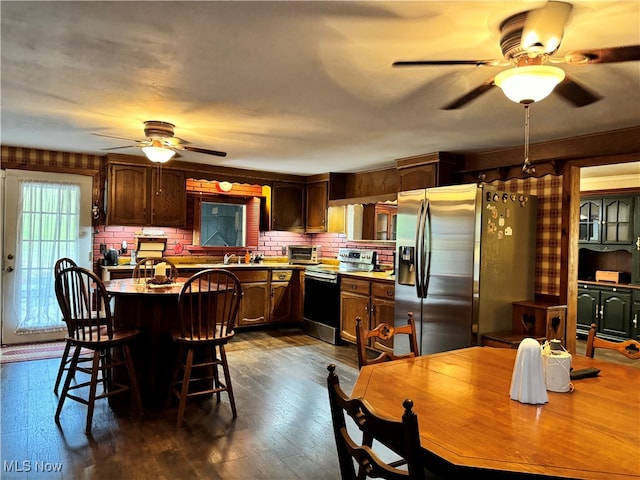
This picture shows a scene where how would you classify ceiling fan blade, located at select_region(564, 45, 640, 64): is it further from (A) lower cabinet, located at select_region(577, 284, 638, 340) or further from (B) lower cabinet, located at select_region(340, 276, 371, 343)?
(A) lower cabinet, located at select_region(577, 284, 638, 340)

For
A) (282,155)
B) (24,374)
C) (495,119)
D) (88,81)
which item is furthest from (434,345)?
(24,374)

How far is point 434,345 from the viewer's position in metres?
4.00

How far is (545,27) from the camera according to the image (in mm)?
1752

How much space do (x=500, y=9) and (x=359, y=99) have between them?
4.06 feet

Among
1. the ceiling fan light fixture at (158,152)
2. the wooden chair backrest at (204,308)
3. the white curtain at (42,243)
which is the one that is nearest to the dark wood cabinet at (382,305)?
the wooden chair backrest at (204,308)

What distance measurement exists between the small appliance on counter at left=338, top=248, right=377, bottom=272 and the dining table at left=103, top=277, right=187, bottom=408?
2.72 meters

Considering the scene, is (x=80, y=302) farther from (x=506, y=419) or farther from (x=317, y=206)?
(x=317, y=206)

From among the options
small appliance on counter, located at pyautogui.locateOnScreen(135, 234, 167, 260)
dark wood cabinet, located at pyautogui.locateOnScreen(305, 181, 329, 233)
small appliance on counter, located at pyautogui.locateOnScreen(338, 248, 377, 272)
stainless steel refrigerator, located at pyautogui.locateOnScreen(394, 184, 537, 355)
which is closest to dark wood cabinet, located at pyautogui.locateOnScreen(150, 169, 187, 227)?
small appliance on counter, located at pyautogui.locateOnScreen(135, 234, 167, 260)

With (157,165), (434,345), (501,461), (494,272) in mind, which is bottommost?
(434,345)

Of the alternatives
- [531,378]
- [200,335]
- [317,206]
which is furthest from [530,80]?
[317,206]

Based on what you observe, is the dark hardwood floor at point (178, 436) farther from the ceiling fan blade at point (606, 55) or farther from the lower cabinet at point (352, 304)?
the ceiling fan blade at point (606, 55)

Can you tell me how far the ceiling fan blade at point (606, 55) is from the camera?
1562mm

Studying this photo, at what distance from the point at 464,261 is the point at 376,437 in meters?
2.81

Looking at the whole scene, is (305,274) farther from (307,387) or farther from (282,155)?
(307,387)
